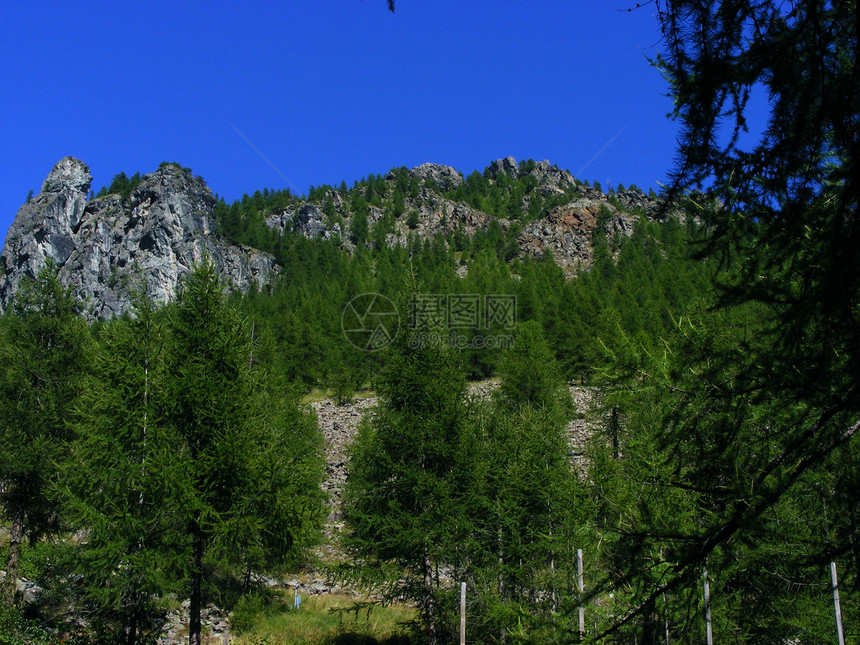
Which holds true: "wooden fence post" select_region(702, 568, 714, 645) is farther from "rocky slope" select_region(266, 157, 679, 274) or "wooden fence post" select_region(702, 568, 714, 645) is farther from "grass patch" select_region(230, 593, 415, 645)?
"rocky slope" select_region(266, 157, 679, 274)

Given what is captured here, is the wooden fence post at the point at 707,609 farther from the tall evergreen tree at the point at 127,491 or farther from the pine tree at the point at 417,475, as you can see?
the tall evergreen tree at the point at 127,491

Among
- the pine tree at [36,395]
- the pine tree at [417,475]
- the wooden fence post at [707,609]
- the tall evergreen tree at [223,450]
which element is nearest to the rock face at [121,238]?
the pine tree at [36,395]

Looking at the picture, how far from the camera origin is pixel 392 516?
11.1 m

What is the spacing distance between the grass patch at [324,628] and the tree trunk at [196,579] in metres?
3.10

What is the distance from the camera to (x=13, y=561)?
463 inches

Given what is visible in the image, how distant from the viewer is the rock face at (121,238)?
107125 millimetres

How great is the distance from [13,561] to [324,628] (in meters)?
7.32

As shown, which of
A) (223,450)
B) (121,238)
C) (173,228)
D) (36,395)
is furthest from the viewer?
(121,238)

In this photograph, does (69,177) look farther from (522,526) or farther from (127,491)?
(522,526)

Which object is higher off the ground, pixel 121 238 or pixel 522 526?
pixel 121 238

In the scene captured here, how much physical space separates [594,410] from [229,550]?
59.6 ft

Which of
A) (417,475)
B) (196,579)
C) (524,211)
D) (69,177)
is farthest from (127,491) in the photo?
(524,211)

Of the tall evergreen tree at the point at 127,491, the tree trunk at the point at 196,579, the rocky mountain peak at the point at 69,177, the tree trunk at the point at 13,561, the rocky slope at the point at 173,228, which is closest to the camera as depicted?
the tall evergreen tree at the point at 127,491

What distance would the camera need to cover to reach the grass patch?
43.8 feet
